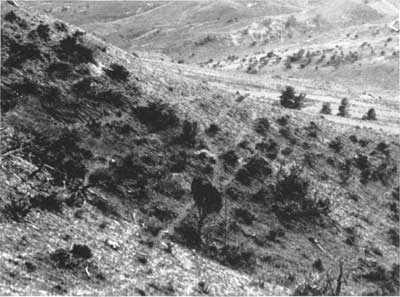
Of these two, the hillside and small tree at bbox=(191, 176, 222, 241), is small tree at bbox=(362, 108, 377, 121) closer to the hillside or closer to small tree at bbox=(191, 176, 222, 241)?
the hillside

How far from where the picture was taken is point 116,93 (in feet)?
148

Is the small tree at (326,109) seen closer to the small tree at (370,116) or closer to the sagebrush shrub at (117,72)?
the small tree at (370,116)

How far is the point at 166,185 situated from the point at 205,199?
350cm

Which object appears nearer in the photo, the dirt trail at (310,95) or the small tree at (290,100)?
the dirt trail at (310,95)

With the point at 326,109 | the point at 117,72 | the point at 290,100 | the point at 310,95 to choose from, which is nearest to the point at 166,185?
the point at 117,72

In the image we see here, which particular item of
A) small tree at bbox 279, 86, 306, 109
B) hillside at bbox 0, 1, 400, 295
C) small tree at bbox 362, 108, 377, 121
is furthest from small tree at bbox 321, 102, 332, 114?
hillside at bbox 0, 1, 400, 295

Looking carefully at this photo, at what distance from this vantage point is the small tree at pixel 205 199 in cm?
3649

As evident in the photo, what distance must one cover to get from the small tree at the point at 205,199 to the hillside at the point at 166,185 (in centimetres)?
15

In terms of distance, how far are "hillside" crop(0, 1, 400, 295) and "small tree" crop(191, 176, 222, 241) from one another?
0.15 metres

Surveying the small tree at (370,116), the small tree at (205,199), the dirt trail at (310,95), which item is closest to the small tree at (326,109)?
the dirt trail at (310,95)

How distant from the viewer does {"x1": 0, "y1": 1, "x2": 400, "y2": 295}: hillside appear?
2925 centimetres

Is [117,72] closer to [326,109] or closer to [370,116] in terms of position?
[326,109]

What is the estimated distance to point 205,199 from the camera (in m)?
37.0

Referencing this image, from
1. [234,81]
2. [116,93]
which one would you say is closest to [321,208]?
[116,93]
